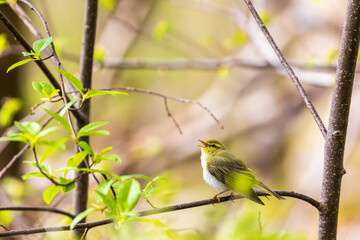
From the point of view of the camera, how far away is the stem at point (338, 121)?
3.39 ft

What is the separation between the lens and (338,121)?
106cm

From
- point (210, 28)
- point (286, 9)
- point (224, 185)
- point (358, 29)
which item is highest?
point (210, 28)

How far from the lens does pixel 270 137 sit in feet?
21.9

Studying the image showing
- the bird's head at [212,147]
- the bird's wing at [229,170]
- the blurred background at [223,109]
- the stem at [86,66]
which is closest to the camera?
the stem at [86,66]

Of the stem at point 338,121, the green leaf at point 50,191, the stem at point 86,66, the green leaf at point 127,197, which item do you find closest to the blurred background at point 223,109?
the stem at point 86,66

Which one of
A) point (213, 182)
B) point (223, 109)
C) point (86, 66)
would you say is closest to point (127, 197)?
point (86, 66)

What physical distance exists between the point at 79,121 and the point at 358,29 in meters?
1.02

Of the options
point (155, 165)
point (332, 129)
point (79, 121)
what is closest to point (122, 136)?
point (155, 165)

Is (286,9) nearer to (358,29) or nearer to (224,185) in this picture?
(224,185)

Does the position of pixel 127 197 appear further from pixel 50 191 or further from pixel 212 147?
pixel 212 147

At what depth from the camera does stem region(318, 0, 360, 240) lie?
3.39 feet

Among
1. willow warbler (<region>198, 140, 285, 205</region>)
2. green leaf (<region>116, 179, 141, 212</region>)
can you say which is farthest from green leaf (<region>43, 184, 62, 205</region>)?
willow warbler (<region>198, 140, 285, 205</region>)

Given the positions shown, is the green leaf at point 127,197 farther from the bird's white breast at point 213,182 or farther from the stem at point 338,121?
the bird's white breast at point 213,182

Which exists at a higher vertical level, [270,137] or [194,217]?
[270,137]
